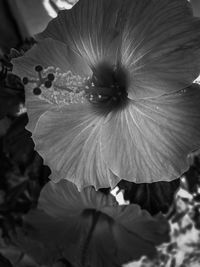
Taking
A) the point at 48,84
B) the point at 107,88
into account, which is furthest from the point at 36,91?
the point at 107,88

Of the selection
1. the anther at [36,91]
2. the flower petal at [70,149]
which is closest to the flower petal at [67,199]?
the flower petal at [70,149]

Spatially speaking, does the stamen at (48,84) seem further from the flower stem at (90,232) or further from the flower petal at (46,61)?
the flower stem at (90,232)

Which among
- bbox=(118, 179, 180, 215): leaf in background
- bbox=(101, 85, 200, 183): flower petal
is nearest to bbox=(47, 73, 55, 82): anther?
bbox=(101, 85, 200, 183): flower petal

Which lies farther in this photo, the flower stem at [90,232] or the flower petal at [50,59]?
the flower stem at [90,232]

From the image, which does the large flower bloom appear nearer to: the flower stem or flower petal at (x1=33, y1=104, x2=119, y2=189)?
flower petal at (x1=33, y1=104, x2=119, y2=189)

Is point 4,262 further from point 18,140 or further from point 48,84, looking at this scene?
point 48,84

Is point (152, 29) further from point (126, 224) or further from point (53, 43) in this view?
point (126, 224)

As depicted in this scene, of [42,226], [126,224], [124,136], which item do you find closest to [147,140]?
[124,136]
